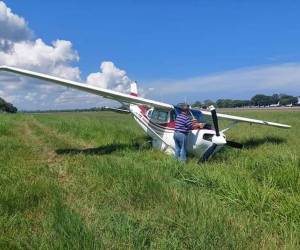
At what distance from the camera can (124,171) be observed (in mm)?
7383

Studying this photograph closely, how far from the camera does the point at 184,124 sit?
37.3 ft

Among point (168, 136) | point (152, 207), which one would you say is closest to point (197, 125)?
point (168, 136)

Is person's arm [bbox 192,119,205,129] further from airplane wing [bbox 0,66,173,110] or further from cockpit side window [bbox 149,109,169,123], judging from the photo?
cockpit side window [bbox 149,109,169,123]

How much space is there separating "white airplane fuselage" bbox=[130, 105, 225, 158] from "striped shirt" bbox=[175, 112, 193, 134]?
0.15m

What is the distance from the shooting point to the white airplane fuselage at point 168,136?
10984mm

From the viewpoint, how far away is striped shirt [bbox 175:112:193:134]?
447 inches

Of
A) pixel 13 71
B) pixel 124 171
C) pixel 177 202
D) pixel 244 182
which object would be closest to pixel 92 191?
pixel 124 171

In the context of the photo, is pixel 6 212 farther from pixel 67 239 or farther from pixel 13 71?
pixel 13 71

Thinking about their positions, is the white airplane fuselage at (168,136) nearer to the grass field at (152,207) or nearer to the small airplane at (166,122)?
the small airplane at (166,122)

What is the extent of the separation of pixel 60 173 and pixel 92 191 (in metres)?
2.13

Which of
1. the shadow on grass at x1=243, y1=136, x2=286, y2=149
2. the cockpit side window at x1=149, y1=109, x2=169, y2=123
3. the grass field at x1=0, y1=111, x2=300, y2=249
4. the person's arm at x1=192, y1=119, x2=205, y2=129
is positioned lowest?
Answer: the shadow on grass at x1=243, y1=136, x2=286, y2=149

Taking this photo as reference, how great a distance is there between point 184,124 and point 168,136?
1.46m

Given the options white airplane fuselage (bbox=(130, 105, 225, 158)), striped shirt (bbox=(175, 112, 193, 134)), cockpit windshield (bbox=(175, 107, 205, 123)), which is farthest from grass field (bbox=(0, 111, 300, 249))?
cockpit windshield (bbox=(175, 107, 205, 123))

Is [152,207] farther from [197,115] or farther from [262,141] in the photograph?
[262,141]
